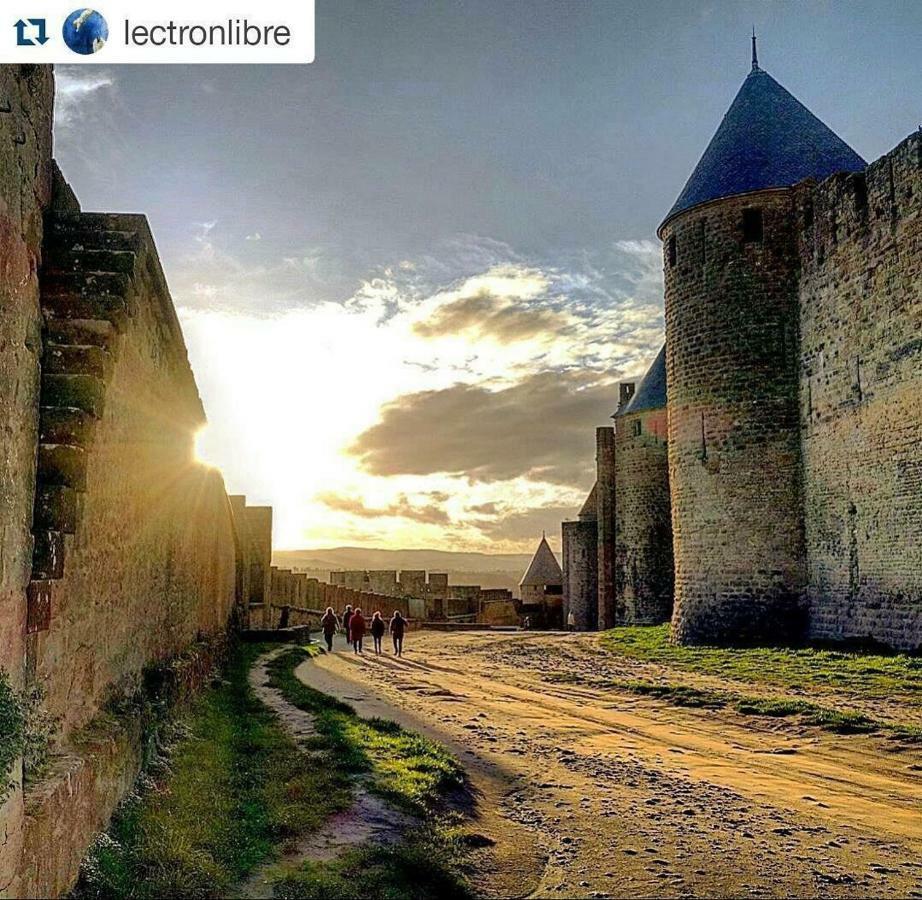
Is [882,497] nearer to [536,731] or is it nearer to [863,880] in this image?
[536,731]

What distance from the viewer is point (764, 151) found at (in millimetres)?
21438

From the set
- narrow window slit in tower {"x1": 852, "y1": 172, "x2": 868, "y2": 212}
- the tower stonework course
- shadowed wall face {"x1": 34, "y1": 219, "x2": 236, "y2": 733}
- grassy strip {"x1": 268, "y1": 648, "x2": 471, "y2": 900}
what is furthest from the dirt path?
narrow window slit in tower {"x1": 852, "y1": 172, "x2": 868, "y2": 212}

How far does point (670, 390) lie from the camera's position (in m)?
22.6

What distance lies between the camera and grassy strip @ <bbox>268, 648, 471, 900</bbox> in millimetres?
5047

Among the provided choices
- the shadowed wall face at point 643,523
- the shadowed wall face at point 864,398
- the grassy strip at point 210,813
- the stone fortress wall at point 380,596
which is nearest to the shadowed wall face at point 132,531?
the grassy strip at point 210,813

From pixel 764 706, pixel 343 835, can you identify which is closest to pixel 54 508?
pixel 343 835

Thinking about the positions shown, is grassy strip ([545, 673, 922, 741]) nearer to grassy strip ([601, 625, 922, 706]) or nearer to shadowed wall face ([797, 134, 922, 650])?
grassy strip ([601, 625, 922, 706])

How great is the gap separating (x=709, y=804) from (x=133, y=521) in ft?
16.8

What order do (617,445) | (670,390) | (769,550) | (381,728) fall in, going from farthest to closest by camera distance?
(617,445) < (670,390) < (769,550) < (381,728)

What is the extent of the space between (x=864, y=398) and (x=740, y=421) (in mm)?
3530

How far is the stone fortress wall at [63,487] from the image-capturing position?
4.19 metres

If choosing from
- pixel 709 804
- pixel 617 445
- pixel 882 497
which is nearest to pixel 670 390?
pixel 882 497

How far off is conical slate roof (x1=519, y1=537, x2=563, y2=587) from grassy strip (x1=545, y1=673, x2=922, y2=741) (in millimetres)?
34277

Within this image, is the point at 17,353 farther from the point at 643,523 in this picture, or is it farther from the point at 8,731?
the point at 643,523
